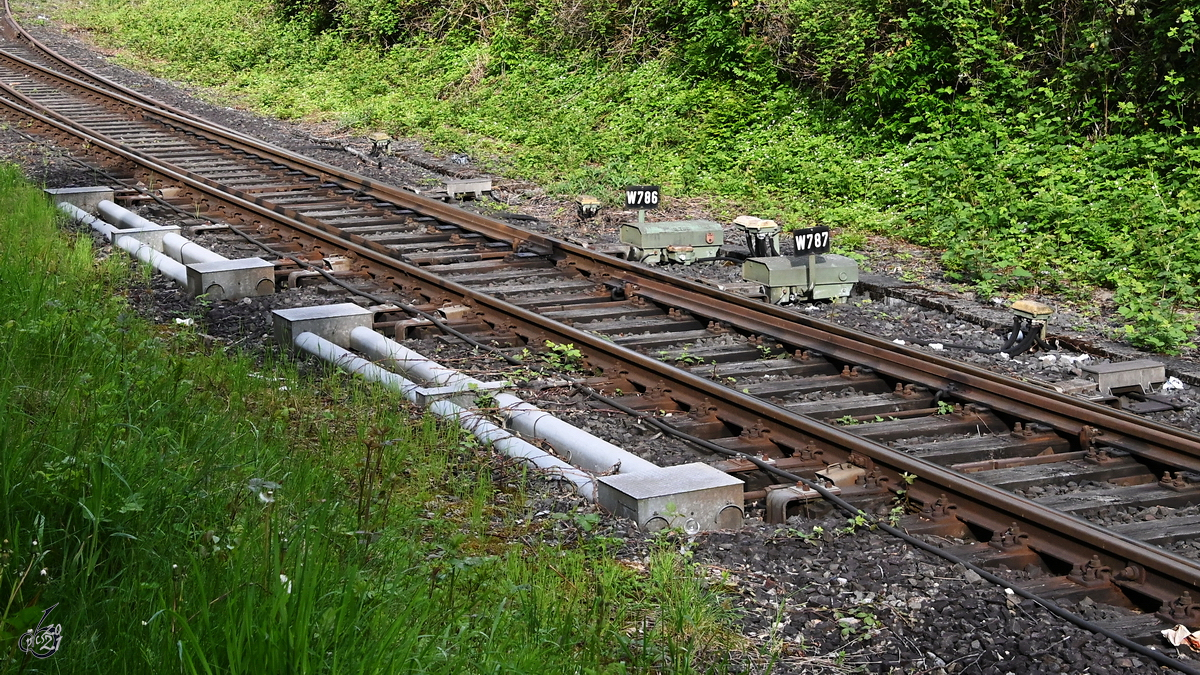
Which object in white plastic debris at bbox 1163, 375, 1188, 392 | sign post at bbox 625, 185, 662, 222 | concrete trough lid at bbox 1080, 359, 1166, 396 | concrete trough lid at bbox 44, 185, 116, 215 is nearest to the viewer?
concrete trough lid at bbox 1080, 359, 1166, 396

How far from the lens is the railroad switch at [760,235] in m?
10.8

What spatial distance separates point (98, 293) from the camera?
8.46 metres

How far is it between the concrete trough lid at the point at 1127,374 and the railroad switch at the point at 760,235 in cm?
370

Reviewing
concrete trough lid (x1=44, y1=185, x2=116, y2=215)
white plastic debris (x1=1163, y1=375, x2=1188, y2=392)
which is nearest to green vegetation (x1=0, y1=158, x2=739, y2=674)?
white plastic debris (x1=1163, y1=375, x2=1188, y2=392)

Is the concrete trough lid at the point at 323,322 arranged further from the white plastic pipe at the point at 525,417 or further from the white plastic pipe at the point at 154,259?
the white plastic pipe at the point at 154,259

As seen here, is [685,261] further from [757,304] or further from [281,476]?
[281,476]

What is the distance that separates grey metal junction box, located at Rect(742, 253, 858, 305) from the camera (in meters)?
9.74

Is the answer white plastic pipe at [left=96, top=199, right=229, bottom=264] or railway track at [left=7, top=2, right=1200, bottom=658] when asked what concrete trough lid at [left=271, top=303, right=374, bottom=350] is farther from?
white plastic pipe at [left=96, top=199, right=229, bottom=264]

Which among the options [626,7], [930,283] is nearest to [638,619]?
[930,283]

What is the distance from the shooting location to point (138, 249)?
10555 mm

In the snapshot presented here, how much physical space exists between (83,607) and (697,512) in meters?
2.81

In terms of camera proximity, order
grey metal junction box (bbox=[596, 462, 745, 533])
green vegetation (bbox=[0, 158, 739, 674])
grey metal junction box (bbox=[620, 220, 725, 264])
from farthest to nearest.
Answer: grey metal junction box (bbox=[620, 220, 725, 264]), grey metal junction box (bbox=[596, 462, 745, 533]), green vegetation (bbox=[0, 158, 739, 674])

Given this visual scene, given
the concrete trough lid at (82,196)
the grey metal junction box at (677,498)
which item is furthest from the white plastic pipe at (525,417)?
the concrete trough lid at (82,196)

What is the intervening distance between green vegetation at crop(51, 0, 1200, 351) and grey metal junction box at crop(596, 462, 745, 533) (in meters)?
4.95
